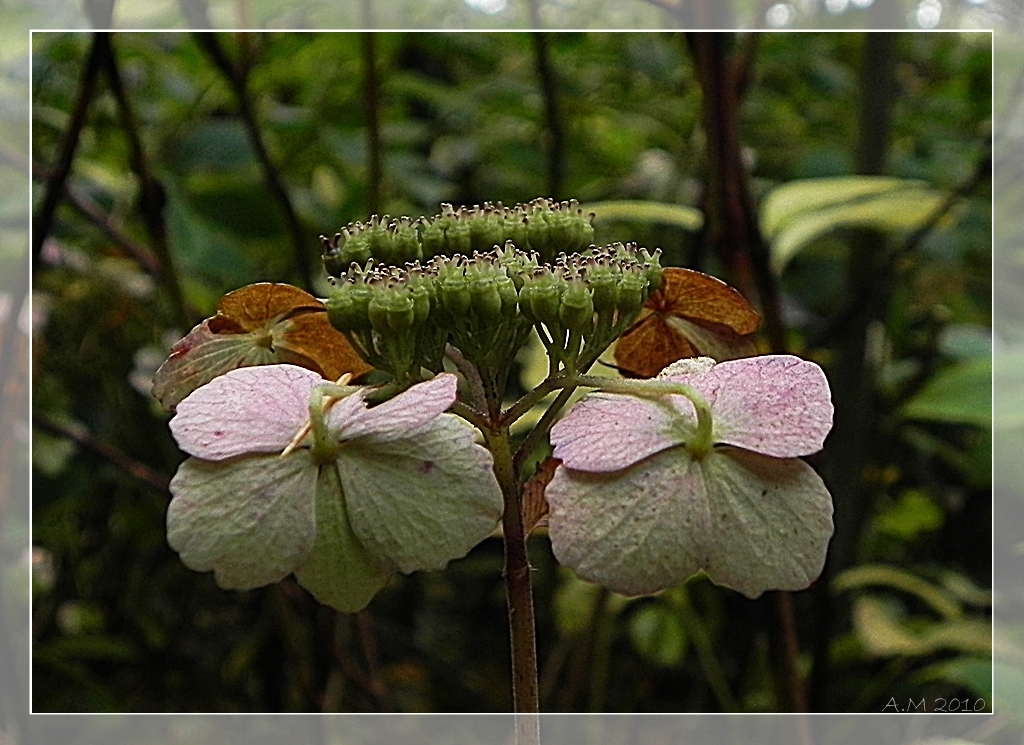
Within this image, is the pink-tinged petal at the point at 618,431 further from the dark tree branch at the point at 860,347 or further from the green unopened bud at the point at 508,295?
the dark tree branch at the point at 860,347

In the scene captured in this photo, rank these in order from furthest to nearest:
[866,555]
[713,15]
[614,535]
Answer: [866,555], [713,15], [614,535]

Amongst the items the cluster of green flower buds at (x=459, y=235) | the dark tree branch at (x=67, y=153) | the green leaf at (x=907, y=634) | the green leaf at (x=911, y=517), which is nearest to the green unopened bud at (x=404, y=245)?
the cluster of green flower buds at (x=459, y=235)

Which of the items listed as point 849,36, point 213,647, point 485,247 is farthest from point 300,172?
point 485,247

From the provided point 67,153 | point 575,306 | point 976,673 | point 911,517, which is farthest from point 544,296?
point 911,517

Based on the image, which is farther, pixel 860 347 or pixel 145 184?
pixel 860 347

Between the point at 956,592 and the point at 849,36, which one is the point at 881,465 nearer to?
the point at 956,592

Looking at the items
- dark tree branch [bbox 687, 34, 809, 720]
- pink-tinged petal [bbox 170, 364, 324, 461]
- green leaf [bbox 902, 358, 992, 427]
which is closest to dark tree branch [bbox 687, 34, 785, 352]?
dark tree branch [bbox 687, 34, 809, 720]

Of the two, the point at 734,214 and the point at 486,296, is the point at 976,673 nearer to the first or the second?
the point at 734,214
